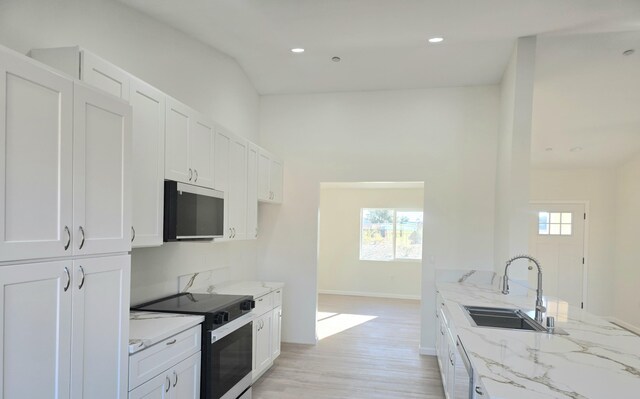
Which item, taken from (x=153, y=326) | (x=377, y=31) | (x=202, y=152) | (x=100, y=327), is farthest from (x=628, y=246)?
(x=100, y=327)

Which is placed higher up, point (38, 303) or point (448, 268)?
point (38, 303)

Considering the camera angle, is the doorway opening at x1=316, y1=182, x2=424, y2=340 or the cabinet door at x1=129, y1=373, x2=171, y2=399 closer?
the cabinet door at x1=129, y1=373, x2=171, y2=399

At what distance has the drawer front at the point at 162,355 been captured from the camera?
2.01 metres

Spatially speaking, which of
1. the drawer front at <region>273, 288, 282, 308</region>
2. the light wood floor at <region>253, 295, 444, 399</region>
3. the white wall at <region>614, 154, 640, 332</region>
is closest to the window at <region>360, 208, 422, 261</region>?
the light wood floor at <region>253, 295, 444, 399</region>

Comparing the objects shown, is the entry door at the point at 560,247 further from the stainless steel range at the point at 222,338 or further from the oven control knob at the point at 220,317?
the oven control knob at the point at 220,317

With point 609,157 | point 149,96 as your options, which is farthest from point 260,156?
point 609,157

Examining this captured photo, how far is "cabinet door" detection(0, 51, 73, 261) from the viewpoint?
1343 millimetres

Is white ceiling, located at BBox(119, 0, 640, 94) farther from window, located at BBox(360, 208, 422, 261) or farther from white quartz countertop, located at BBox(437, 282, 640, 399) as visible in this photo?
window, located at BBox(360, 208, 422, 261)

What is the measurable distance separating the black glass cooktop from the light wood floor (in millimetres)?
1074

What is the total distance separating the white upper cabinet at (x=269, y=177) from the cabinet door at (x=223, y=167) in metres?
0.81

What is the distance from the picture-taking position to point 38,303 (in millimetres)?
1444

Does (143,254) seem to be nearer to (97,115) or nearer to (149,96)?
(149,96)

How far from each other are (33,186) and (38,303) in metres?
0.42

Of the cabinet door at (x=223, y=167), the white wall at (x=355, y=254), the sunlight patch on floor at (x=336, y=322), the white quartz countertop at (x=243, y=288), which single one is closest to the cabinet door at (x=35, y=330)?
the cabinet door at (x=223, y=167)
